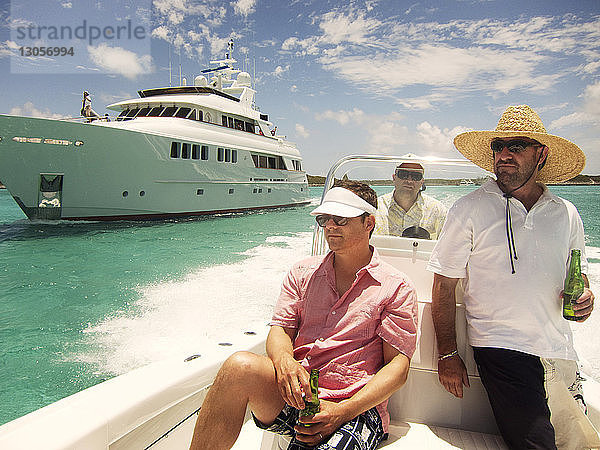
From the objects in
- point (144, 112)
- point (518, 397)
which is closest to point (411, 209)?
point (518, 397)

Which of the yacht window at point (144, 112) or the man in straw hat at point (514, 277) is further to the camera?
the yacht window at point (144, 112)

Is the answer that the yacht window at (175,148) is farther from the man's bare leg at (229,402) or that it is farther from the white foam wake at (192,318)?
the man's bare leg at (229,402)

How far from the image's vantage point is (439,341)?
1846 mm

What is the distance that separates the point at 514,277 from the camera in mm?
1716

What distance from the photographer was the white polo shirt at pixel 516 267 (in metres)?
1.68

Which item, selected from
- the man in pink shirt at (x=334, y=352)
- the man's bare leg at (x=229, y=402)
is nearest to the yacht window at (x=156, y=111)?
the man in pink shirt at (x=334, y=352)

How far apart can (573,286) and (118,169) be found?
1245cm

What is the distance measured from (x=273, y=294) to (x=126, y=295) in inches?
89.6

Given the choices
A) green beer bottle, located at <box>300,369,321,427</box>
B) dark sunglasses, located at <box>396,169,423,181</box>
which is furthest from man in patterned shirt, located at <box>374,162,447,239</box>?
green beer bottle, located at <box>300,369,321,427</box>

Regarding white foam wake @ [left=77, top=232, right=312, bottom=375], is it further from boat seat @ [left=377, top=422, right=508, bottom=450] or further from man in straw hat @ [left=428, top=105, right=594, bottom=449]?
man in straw hat @ [left=428, top=105, right=594, bottom=449]

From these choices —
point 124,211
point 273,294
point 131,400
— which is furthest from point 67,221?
point 131,400

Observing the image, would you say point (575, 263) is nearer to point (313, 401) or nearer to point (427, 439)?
point (427, 439)

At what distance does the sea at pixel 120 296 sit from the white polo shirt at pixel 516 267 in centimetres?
72

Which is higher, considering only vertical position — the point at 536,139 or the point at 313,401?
the point at 536,139
